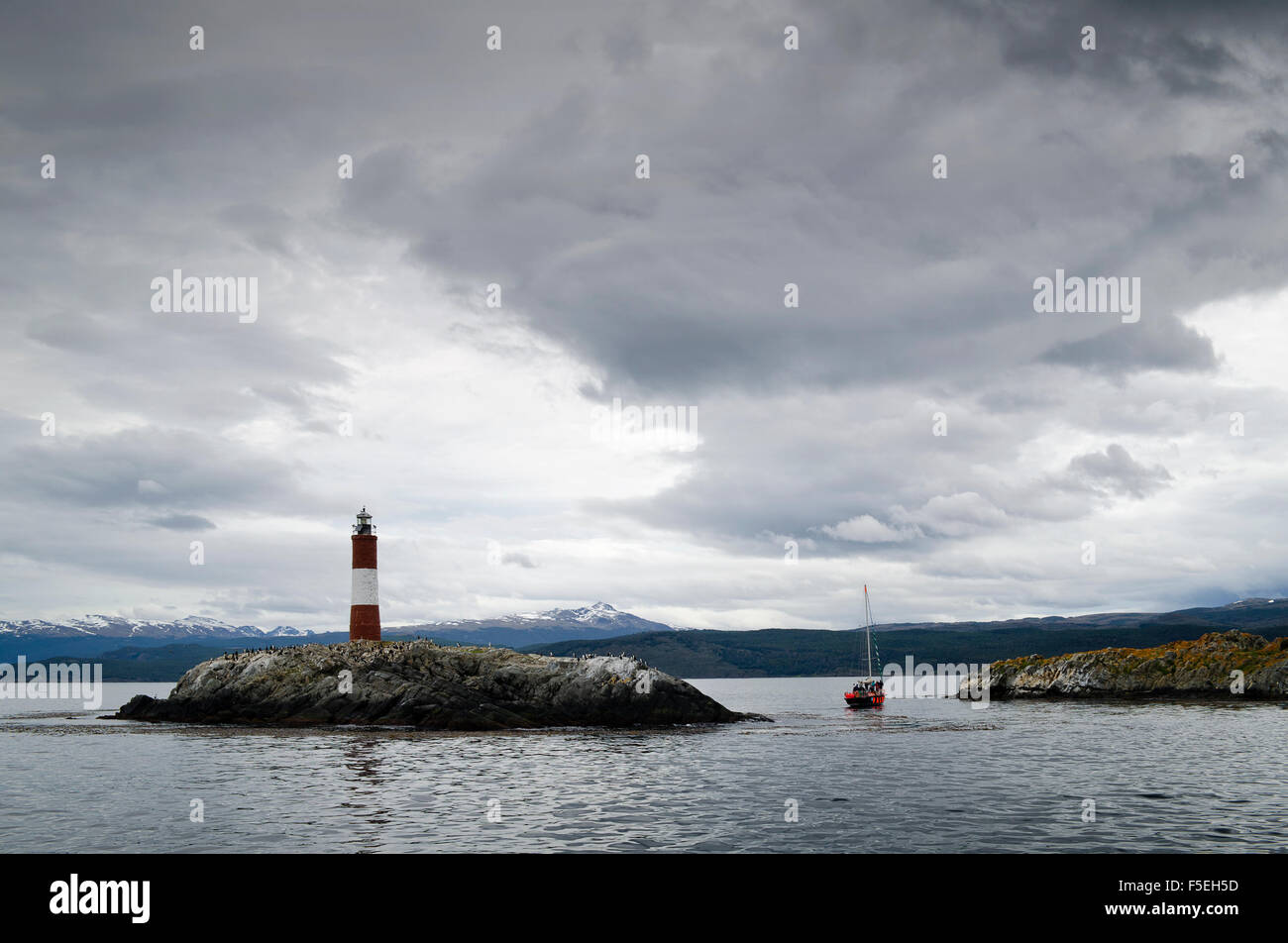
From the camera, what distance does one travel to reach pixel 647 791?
33.5m

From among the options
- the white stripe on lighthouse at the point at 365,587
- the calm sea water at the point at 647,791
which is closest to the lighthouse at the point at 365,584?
the white stripe on lighthouse at the point at 365,587

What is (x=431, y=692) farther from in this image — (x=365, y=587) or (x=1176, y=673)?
(x=1176, y=673)

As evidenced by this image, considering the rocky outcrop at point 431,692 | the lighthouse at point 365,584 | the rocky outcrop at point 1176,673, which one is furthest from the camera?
the rocky outcrop at point 1176,673

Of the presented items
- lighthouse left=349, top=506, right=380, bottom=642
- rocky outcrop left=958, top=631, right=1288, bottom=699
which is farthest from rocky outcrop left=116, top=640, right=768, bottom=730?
rocky outcrop left=958, top=631, right=1288, bottom=699

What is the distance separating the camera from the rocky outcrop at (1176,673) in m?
99.1

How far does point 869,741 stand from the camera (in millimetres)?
57094

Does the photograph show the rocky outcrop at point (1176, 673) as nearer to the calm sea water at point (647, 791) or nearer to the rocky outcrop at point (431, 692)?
the calm sea water at point (647, 791)

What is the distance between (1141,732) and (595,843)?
5218cm

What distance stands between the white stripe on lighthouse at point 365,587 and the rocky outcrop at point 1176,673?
293 ft

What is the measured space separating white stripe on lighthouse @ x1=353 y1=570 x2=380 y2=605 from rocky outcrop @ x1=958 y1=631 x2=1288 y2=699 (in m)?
89.5

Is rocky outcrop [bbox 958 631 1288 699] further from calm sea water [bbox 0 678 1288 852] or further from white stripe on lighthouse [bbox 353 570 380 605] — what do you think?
white stripe on lighthouse [bbox 353 570 380 605]

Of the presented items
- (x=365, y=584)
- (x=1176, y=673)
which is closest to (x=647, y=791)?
(x=365, y=584)

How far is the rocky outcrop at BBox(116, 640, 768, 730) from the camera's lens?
67.2 meters
